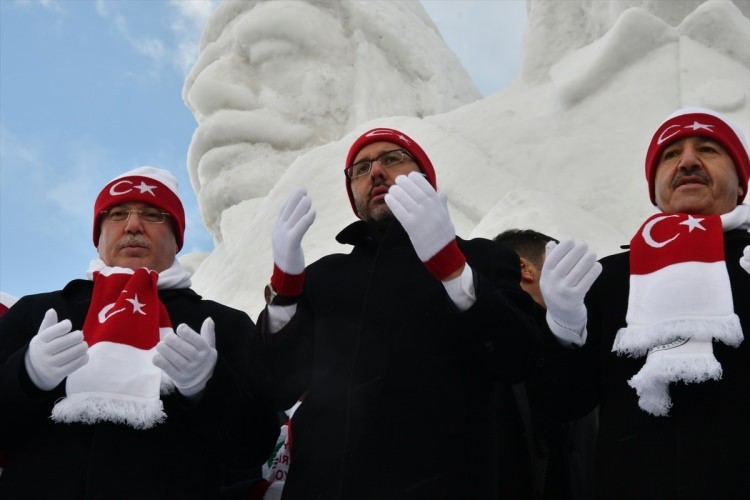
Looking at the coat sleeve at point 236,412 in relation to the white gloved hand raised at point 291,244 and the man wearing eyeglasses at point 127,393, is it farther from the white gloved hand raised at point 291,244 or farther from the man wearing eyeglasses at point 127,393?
the white gloved hand raised at point 291,244

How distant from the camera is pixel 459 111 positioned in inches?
320

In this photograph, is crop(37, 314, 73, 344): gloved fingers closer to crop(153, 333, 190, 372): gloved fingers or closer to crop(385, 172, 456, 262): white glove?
crop(153, 333, 190, 372): gloved fingers

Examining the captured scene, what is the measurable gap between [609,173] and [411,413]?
4.51 metres

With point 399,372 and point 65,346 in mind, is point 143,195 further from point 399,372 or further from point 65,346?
point 399,372

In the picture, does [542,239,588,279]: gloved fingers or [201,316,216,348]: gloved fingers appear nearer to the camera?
[542,239,588,279]: gloved fingers

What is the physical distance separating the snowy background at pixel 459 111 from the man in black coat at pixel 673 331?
8.14ft

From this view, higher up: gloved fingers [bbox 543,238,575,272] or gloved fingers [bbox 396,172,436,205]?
gloved fingers [bbox 396,172,436,205]

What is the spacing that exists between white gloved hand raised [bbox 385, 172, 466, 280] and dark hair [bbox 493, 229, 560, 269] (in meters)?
1.32

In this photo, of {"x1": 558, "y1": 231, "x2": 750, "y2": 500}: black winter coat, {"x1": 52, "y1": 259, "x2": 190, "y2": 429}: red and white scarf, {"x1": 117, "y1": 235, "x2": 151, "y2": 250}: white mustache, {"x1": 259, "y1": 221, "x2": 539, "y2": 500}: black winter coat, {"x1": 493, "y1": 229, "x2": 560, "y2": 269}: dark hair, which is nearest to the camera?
{"x1": 558, "y1": 231, "x2": 750, "y2": 500}: black winter coat

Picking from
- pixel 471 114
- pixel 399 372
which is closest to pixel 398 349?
pixel 399 372

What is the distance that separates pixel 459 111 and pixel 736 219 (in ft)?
18.0

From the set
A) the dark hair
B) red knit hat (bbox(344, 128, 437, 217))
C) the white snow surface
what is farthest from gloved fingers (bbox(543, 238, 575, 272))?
the white snow surface

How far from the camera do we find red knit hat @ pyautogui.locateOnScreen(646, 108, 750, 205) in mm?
2953

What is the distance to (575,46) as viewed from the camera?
8.28 metres
